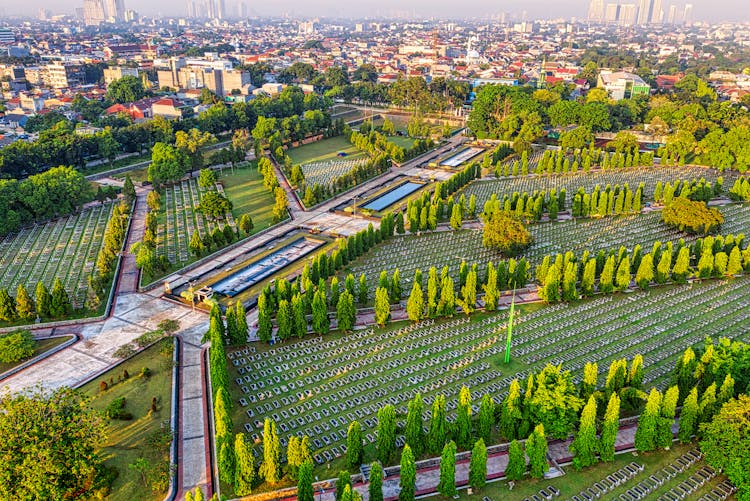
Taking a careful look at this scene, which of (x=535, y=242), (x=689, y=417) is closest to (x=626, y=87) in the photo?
(x=535, y=242)

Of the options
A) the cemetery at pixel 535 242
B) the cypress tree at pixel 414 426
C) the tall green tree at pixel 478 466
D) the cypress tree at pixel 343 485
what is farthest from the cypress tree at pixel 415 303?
the cypress tree at pixel 343 485

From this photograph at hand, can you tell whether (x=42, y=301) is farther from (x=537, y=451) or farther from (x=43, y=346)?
(x=537, y=451)

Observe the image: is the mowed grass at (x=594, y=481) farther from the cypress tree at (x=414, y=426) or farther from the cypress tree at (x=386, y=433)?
the cypress tree at (x=386, y=433)

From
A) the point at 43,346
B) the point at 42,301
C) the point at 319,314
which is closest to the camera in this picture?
the point at 43,346

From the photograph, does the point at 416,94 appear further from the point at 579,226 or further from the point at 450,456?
the point at 450,456

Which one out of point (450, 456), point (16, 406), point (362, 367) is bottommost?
point (362, 367)

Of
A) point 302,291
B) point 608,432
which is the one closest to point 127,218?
point 302,291
